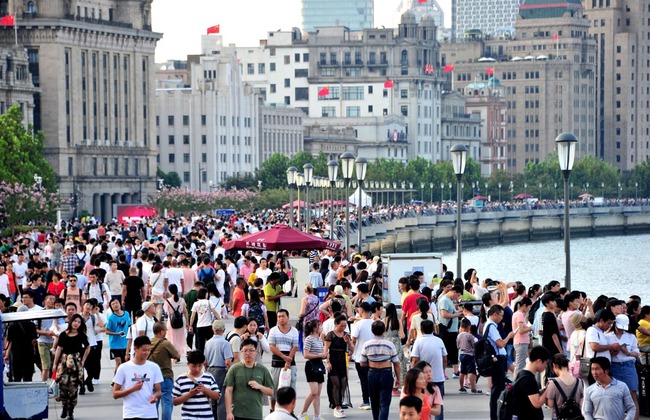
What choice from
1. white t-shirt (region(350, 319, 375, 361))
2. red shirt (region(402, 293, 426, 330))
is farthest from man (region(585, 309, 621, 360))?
red shirt (region(402, 293, 426, 330))

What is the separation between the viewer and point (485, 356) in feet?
72.6

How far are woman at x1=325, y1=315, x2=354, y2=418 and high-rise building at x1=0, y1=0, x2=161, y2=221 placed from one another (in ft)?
336

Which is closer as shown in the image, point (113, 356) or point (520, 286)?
point (113, 356)

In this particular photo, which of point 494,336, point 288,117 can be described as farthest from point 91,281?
point 288,117

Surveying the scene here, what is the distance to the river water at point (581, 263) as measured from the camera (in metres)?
94.2

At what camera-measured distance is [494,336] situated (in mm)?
22188

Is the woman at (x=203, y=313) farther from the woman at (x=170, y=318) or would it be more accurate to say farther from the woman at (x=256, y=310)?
the woman at (x=256, y=310)

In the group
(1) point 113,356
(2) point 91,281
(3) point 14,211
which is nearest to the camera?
(1) point 113,356

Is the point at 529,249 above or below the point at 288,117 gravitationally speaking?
below

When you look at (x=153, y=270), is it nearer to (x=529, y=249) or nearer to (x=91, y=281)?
(x=91, y=281)

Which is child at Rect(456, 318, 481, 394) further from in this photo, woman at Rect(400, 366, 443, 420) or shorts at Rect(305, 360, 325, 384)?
woman at Rect(400, 366, 443, 420)

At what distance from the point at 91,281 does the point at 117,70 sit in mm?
112507

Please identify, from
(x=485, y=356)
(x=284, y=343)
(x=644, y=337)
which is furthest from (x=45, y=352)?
(x=644, y=337)

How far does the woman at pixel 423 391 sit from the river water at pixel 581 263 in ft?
203
